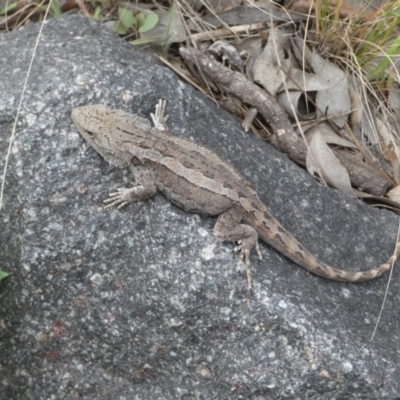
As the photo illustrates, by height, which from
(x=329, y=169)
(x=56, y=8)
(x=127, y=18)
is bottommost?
(x=329, y=169)

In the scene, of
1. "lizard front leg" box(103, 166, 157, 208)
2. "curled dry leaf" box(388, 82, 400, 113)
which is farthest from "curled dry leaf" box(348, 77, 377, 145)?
"lizard front leg" box(103, 166, 157, 208)

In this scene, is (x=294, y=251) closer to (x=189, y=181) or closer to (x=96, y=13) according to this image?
(x=189, y=181)

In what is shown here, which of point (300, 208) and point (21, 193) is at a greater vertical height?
point (21, 193)

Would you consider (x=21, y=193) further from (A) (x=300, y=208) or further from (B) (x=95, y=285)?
(A) (x=300, y=208)

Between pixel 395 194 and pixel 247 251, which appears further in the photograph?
pixel 395 194

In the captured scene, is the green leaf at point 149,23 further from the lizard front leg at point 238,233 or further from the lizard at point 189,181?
the lizard front leg at point 238,233

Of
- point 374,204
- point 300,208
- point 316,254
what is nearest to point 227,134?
point 300,208

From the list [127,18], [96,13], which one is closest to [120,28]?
[127,18]
